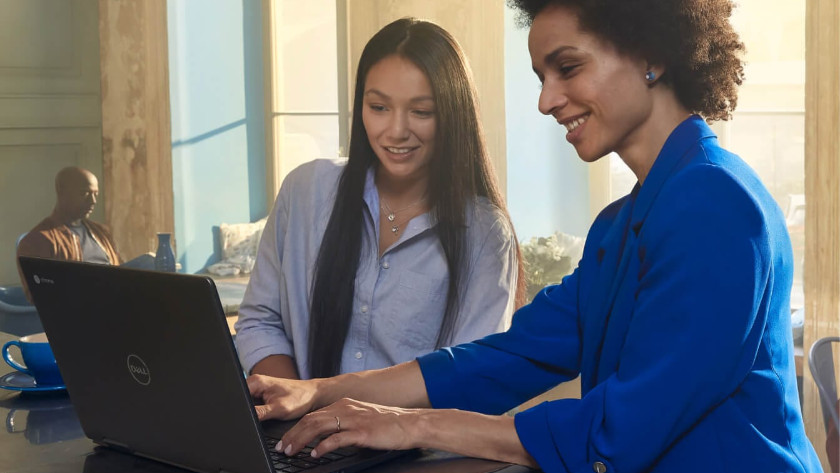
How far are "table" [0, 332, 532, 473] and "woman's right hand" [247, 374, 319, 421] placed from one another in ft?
0.65

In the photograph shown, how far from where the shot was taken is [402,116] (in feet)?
6.30

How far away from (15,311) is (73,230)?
0.40 m

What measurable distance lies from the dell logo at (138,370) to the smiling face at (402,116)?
86cm

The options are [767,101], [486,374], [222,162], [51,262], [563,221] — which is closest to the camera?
[51,262]

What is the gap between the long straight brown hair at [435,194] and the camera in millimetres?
1930

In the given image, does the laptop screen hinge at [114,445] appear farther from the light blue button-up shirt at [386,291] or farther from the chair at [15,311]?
the chair at [15,311]

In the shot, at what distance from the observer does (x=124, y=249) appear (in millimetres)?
4289

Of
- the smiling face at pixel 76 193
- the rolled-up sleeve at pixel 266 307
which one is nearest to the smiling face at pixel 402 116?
the rolled-up sleeve at pixel 266 307

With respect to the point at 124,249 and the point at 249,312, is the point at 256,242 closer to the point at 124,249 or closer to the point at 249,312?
the point at 124,249

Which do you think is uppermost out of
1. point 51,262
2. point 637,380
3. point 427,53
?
point 427,53

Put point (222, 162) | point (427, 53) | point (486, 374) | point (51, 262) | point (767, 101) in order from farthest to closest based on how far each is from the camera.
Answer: point (222, 162) → point (767, 101) → point (427, 53) → point (486, 374) → point (51, 262)

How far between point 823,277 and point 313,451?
266 centimetres

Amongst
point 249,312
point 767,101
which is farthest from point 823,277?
point 249,312

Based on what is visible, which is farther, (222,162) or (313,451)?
(222,162)
